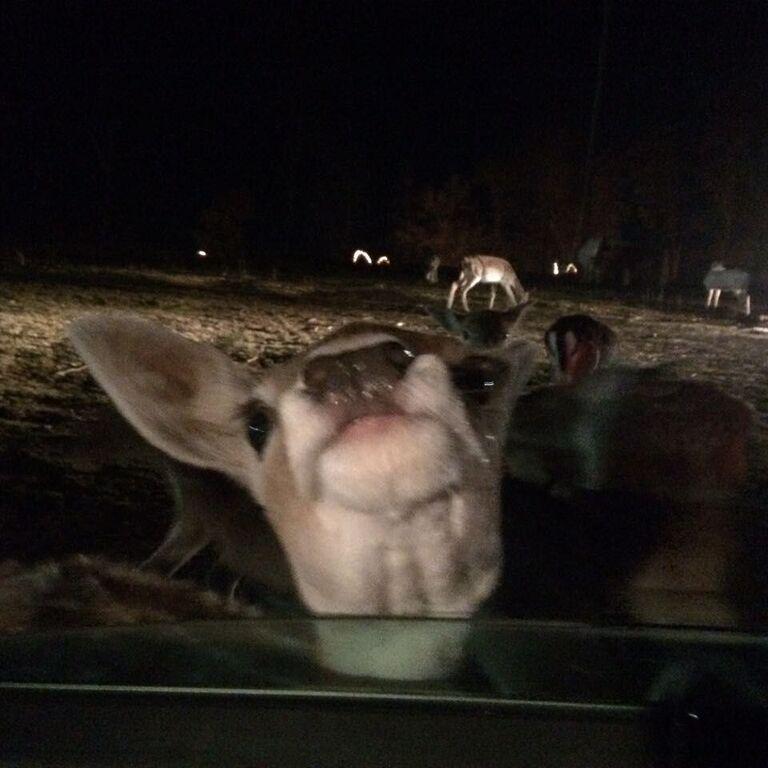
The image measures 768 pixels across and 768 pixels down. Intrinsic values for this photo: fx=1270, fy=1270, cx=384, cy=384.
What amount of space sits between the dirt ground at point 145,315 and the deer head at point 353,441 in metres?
0.70

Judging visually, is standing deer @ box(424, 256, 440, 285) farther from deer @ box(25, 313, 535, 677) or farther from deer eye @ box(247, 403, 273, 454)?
deer eye @ box(247, 403, 273, 454)

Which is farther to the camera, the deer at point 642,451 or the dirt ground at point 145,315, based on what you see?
the dirt ground at point 145,315

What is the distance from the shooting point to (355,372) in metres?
2.01

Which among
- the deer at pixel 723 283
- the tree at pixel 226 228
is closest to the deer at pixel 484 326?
the deer at pixel 723 283

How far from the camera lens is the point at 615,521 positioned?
2766 millimetres

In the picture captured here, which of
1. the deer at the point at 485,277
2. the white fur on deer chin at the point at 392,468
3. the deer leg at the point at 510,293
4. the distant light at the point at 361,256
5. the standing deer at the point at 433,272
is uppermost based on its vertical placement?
the white fur on deer chin at the point at 392,468

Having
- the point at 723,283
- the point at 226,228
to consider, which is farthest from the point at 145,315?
the point at 226,228

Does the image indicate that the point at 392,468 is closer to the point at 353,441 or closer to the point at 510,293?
the point at 353,441

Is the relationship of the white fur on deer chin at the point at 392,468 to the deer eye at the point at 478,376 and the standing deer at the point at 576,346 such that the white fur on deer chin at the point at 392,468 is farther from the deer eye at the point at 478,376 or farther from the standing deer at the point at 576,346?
the standing deer at the point at 576,346

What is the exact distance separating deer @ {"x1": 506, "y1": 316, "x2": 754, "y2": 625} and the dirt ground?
36.7 inches

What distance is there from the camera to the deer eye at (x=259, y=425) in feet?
7.24

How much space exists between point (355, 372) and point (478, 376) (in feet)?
1.16

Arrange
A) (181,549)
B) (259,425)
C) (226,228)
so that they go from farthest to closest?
(226,228), (181,549), (259,425)

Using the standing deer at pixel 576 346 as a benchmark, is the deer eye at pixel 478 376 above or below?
above
